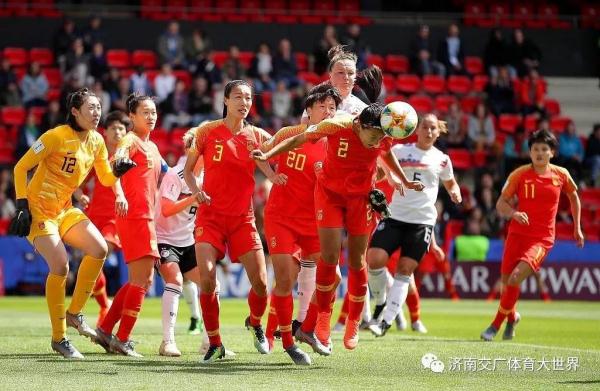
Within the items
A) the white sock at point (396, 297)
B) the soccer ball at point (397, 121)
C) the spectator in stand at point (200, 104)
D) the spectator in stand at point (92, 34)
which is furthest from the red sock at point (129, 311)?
the spectator in stand at point (92, 34)

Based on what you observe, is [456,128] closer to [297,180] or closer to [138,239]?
[297,180]

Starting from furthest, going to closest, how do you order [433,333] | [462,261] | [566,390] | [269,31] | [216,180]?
[269,31] < [462,261] < [433,333] < [216,180] < [566,390]

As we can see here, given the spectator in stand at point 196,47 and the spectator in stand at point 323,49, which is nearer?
the spectator in stand at point 196,47

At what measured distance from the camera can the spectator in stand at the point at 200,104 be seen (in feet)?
84.4

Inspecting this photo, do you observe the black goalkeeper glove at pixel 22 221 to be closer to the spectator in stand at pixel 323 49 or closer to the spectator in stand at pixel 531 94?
the spectator in stand at pixel 323 49

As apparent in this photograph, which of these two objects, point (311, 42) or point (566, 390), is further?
point (311, 42)

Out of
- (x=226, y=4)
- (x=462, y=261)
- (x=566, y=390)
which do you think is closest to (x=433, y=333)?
(x=566, y=390)

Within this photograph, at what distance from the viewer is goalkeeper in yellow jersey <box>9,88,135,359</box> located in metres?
10.6

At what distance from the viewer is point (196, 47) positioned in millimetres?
27641

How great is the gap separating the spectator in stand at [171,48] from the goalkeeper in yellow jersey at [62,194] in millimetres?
16781

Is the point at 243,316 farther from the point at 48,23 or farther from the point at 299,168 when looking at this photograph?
the point at 48,23

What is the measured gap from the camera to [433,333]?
14.5 m

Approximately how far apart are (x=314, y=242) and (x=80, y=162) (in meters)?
2.28

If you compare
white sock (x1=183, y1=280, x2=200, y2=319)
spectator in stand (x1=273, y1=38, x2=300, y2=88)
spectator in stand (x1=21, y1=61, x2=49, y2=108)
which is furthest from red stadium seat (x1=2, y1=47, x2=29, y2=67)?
white sock (x1=183, y1=280, x2=200, y2=319)
